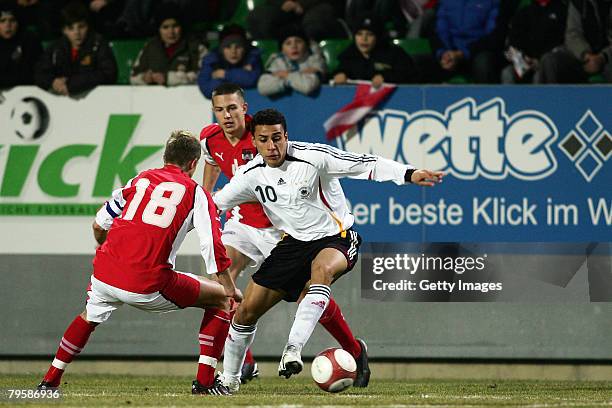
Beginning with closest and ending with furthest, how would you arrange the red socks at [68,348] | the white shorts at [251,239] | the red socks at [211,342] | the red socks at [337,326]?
1. the red socks at [68,348]
2. the red socks at [211,342]
3. the red socks at [337,326]
4. the white shorts at [251,239]

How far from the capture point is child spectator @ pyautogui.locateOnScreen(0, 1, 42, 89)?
1183 centimetres

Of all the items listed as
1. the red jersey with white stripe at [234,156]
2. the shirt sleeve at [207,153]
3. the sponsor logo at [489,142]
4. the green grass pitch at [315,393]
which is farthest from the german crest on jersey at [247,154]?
the sponsor logo at [489,142]

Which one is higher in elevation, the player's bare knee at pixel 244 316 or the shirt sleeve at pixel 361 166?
the shirt sleeve at pixel 361 166

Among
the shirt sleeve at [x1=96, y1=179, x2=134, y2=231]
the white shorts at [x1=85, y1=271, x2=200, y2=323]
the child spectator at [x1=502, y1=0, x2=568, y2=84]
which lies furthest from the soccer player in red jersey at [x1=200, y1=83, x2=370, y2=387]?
the child spectator at [x1=502, y1=0, x2=568, y2=84]

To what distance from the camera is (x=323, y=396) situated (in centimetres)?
816

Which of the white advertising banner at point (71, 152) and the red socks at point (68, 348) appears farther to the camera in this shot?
the white advertising banner at point (71, 152)

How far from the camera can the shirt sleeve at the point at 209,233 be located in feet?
25.9

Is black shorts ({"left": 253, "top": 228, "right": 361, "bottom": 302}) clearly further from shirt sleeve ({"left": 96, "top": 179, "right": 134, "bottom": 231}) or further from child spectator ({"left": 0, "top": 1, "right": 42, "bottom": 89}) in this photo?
child spectator ({"left": 0, "top": 1, "right": 42, "bottom": 89})

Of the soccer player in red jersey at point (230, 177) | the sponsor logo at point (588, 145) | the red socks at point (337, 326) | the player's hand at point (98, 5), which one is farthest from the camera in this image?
the player's hand at point (98, 5)

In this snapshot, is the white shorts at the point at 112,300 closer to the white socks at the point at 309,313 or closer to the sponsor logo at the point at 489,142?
the white socks at the point at 309,313

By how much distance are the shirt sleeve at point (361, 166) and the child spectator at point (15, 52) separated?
439cm

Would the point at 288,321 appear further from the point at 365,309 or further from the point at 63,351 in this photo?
the point at 63,351

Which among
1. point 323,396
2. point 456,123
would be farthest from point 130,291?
point 456,123

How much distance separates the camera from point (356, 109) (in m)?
11.5
